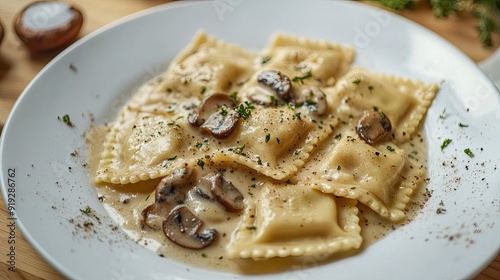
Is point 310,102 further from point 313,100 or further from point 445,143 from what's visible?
point 445,143

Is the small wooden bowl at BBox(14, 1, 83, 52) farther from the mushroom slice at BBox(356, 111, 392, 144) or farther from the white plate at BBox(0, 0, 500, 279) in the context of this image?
the mushroom slice at BBox(356, 111, 392, 144)

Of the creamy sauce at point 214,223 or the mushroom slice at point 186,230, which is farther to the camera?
the mushroom slice at point 186,230

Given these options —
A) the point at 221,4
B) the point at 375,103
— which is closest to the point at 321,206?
the point at 375,103

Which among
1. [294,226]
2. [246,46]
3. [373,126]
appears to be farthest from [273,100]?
[294,226]

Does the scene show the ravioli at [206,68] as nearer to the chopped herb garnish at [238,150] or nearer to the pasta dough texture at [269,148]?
the pasta dough texture at [269,148]

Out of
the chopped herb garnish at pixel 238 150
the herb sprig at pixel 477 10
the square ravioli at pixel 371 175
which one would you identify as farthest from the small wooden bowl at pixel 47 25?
the herb sprig at pixel 477 10

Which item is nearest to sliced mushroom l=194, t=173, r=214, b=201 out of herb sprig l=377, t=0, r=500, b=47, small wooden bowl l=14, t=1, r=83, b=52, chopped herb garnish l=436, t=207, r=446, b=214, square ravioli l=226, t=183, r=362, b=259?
square ravioli l=226, t=183, r=362, b=259
